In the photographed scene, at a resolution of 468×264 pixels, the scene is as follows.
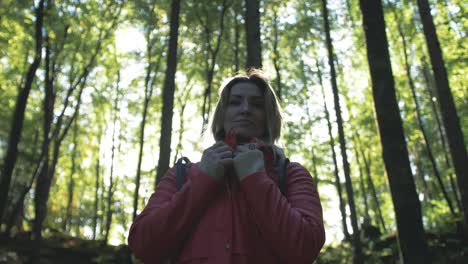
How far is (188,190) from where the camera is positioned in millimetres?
1764

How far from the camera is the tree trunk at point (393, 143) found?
404 cm

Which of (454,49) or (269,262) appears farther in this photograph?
(454,49)

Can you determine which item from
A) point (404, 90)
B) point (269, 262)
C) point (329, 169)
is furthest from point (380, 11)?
point (329, 169)

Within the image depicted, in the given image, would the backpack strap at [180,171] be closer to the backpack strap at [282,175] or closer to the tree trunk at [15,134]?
the backpack strap at [282,175]

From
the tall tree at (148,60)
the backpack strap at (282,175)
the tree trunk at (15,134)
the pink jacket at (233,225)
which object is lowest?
the pink jacket at (233,225)

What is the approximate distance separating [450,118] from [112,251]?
12064 millimetres

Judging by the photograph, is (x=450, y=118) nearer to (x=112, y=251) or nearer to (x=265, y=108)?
(x=265, y=108)

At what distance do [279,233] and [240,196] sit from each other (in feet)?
1.00

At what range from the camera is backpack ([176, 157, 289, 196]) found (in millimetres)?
1898

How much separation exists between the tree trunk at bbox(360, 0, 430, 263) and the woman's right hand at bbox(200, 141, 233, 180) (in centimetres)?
306

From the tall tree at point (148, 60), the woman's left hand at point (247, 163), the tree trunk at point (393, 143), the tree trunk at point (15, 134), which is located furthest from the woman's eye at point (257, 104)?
the tall tree at point (148, 60)

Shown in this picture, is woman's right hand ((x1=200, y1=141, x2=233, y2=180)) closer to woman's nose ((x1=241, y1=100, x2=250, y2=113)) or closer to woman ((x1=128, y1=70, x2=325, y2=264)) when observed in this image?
woman ((x1=128, y1=70, x2=325, y2=264))

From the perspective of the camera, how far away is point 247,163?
68.7 inches

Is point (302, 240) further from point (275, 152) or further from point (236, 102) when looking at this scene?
point (236, 102)
